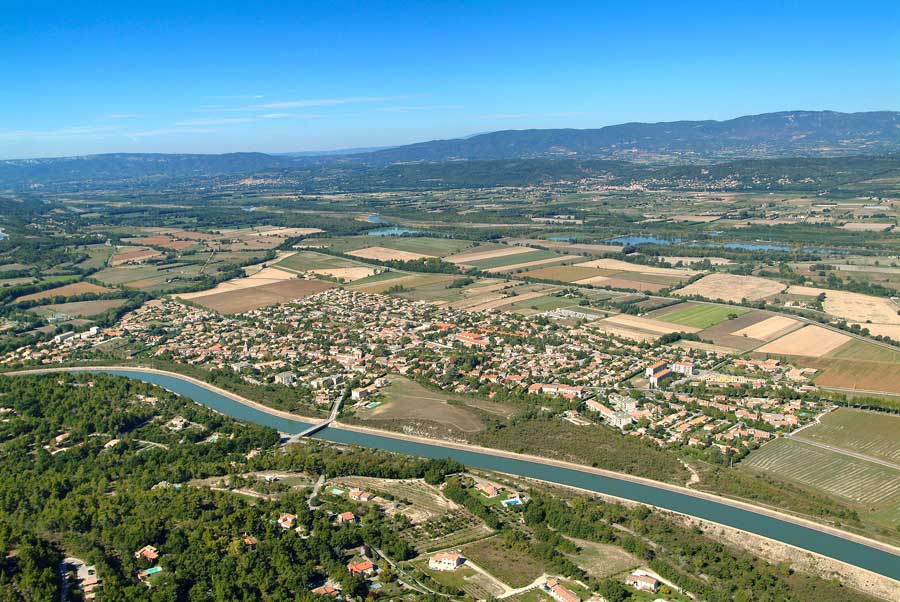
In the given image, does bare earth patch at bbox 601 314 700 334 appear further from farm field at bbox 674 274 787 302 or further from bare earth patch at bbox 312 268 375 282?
bare earth patch at bbox 312 268 375 282

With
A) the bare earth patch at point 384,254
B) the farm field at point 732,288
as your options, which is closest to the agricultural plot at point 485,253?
the bare earth patch at point 384,254

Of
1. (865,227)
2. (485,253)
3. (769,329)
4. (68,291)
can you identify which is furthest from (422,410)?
(865,227)

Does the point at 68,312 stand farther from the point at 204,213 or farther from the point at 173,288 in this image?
the point at 204,213

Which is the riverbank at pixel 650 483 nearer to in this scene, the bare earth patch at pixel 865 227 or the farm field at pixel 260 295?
the farm field at pixel 260 295

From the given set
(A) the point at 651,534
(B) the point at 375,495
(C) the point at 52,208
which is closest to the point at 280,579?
(B) the point at 375,495

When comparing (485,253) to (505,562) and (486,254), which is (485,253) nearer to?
(486,254)

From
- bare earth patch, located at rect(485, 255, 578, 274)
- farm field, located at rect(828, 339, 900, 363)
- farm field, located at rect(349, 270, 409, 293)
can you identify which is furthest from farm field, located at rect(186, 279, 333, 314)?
A: farm field, located at rect(828, 339, 900, 363)
